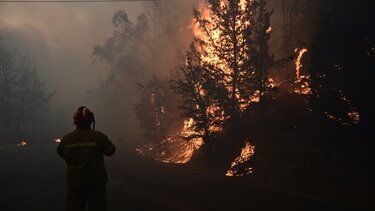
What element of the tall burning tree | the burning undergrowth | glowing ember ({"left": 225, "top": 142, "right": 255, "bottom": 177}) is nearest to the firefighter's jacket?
glowing ember ({"left": 225, "top": 142, "right": 255, "bottom": 177})

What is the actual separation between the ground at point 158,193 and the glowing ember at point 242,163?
8.93 feet

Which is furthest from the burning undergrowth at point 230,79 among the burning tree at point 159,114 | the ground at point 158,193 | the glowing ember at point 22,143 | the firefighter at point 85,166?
the glowing ember at point 22,143

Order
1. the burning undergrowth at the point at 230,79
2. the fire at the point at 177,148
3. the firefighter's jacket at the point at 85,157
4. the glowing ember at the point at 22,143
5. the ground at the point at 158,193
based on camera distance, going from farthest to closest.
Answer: the glowing ember at the point at 22,143 < the fire at the point at 177,148 < the burning undergrowth at the point at 230,79 < the ground at the point at 158,193 < the firefighter's jacket at the point at 85,157

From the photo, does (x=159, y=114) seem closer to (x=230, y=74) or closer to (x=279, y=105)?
(x=279, y=105)

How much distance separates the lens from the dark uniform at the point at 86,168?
5.58m

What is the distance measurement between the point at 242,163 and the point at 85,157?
1513 centimetres

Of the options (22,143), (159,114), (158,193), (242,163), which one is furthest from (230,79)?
(22,143)

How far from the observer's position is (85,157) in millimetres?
5625

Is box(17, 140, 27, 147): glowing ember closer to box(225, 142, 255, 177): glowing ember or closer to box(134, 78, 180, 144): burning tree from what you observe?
box(134, 78, 180, 144): burning tree

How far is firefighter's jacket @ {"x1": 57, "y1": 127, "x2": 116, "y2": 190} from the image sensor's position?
558cm

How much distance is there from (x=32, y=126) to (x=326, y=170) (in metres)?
57.8

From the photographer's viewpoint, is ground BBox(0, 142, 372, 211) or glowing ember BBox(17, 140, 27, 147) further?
glowing ember BBox(17, 140, 27, 147)

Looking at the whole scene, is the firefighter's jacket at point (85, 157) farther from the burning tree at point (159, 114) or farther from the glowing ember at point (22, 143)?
the glowing ember at point (22, 143)

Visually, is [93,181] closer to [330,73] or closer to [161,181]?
[161,181]
